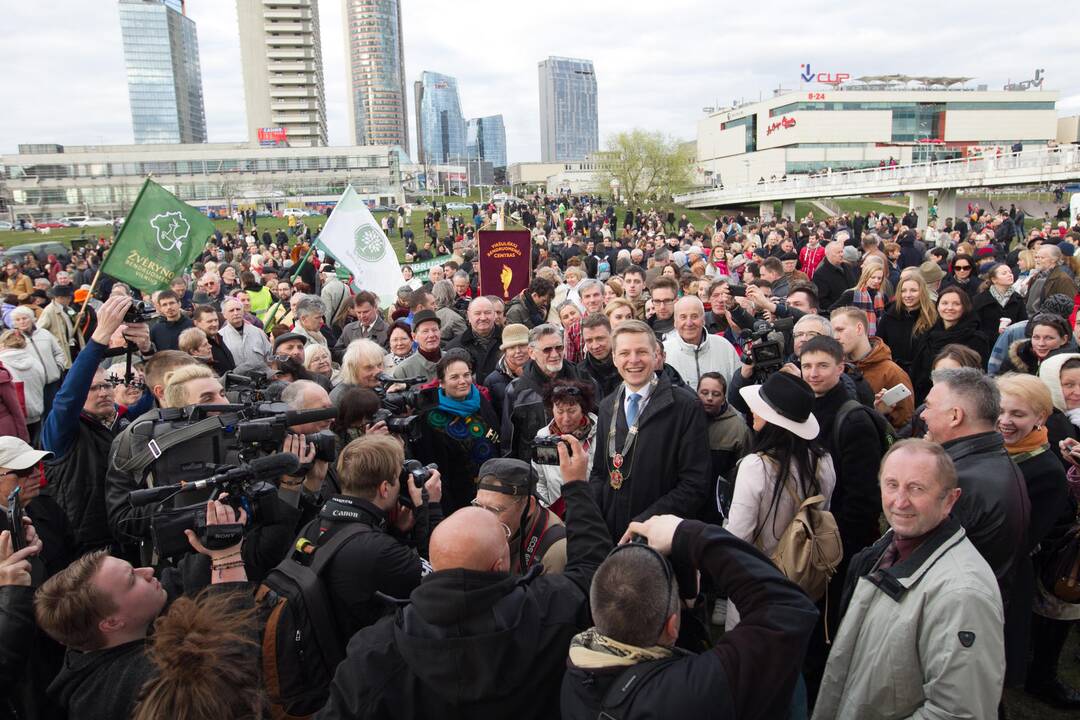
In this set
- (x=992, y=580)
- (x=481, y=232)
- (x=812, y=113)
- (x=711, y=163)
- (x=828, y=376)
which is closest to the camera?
(x=992, y=580)

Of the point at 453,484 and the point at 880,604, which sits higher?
the point at 880,604

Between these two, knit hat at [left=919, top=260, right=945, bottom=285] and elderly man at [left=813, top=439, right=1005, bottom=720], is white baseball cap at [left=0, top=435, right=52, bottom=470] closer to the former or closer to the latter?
elderly man at [left=813, top=439, right=1005, bottom=720]

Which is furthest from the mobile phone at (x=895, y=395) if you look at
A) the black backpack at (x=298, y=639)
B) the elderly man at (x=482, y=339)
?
the black backpack at (x=298, y=639)

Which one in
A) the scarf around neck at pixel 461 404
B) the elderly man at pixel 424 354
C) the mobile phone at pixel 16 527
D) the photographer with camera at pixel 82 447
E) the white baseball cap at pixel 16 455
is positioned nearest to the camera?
the mobile phone at pixel 16 527

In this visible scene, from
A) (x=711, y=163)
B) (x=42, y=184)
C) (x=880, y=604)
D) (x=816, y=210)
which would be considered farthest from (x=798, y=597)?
(x=42, y=184)

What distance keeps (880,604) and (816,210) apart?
2302 inches

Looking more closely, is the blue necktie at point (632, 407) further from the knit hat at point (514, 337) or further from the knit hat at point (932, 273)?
the knit hat at point (932, 273)

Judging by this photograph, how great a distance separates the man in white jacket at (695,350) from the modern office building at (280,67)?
12061 centimetres

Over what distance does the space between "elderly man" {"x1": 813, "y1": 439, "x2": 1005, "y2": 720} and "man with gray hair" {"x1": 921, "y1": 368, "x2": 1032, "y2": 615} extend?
0.39 meters

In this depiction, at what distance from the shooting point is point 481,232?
8.48 m

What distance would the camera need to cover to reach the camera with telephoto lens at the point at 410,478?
3.01 meters

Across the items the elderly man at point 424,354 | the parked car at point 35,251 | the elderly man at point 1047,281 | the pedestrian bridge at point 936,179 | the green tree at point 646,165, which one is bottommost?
the elderly man at point 424,354

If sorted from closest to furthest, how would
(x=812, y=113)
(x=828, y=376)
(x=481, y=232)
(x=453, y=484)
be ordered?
(x=828, y=376)
(x=453, y=484)
(x=481, y=232)
(x=812, y=113)

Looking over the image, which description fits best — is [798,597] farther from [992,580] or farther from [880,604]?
[992,580]
